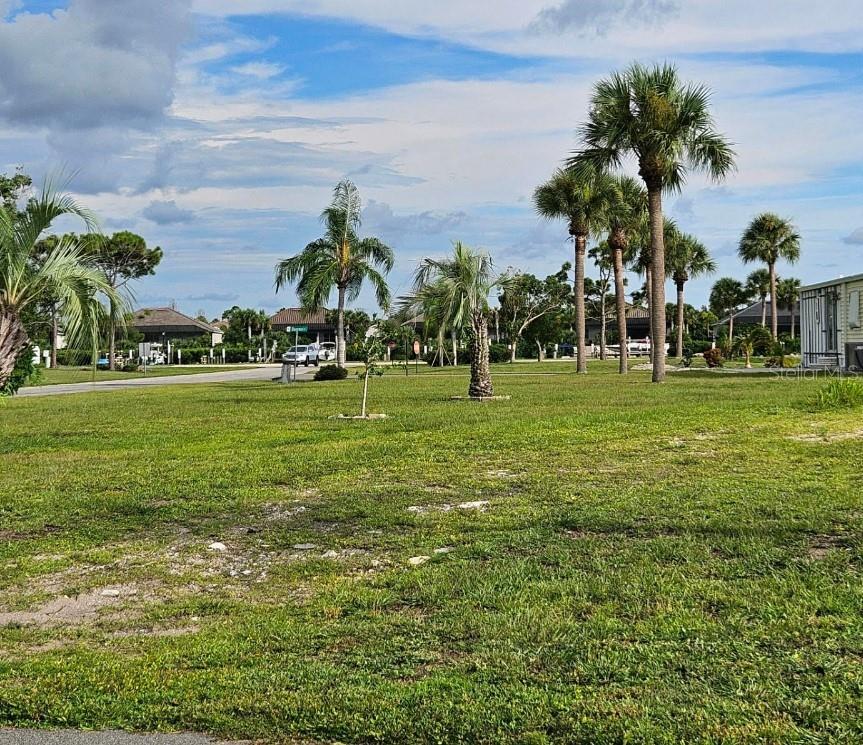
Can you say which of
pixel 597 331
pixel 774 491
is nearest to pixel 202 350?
pixel 597 331

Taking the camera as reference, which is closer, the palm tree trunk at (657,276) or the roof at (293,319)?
the palm tree trunk at (657,276)

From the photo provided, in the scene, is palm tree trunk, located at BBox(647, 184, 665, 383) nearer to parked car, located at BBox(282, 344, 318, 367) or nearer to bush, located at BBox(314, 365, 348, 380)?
bush, located at BBox(314, 365, 348, 380)

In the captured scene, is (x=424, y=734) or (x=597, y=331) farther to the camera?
(x=597, y=331)

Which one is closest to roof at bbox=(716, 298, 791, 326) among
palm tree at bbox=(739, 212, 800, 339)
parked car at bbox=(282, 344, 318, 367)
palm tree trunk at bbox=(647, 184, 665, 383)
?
palm tree at bbox=(739, 212, 800, 339)

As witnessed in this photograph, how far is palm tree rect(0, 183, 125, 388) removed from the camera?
9758 millimetres

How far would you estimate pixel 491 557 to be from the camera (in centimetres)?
688

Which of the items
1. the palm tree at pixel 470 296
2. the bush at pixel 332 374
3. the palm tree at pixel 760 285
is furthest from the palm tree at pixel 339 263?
the palm tree at pixel 760 285

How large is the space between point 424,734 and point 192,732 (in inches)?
37.6

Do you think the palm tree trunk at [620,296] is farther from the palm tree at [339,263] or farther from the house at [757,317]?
the house at [757,317]

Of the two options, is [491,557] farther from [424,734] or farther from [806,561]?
[424,734]

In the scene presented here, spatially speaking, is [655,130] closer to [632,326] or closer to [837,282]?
[837,282]

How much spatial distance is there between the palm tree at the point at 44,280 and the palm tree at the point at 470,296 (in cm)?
1294

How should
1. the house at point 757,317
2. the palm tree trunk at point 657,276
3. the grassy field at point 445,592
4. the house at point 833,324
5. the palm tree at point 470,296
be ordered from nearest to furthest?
the grassy field at point 445,592 < the palm tree at point 470,296 < the palm tree trunk at point 657,276 < the house at point 833,324 < the house at point 757,317

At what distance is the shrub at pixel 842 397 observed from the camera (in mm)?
17250
